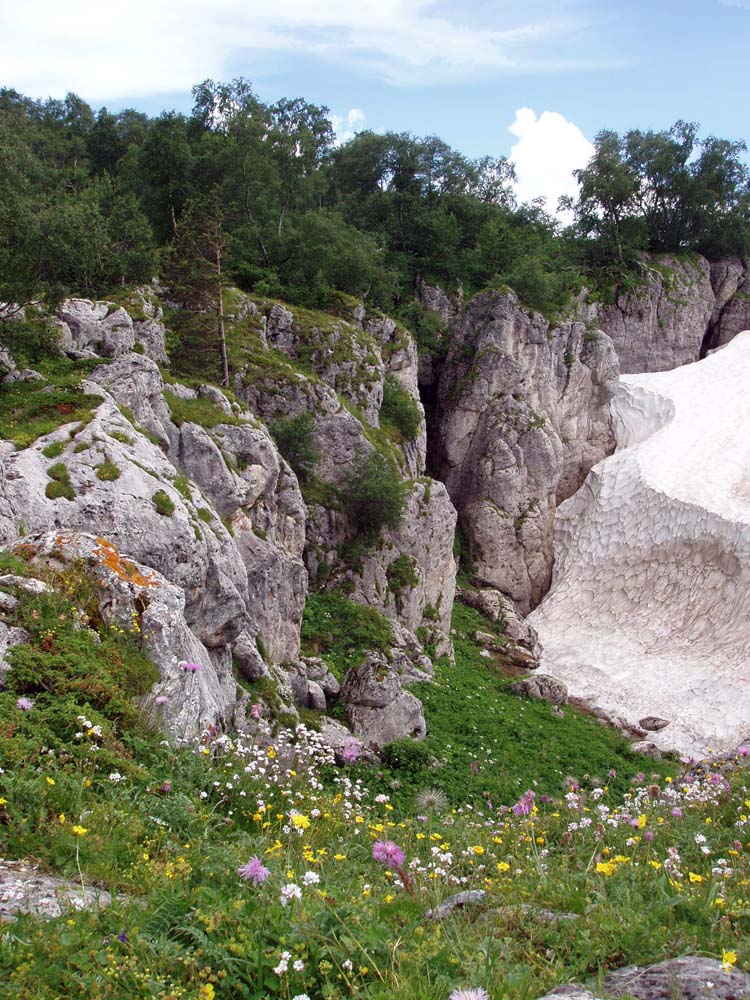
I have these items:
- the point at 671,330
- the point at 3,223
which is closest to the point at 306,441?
the point at 3,223

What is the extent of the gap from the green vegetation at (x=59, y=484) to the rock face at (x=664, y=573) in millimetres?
21260

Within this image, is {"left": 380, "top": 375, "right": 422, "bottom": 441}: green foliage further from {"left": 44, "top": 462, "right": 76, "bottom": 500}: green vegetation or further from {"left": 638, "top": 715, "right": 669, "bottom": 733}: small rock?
{"left": 44, "top": 462, "right": 76, "bottom": 500}: green vegetation

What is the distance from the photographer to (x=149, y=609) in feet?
28.7

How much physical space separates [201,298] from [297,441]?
7031 millimetres

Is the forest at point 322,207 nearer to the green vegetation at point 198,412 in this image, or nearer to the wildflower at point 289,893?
the green vegetation at point 198,412

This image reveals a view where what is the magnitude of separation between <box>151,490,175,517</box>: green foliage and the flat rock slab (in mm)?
8365

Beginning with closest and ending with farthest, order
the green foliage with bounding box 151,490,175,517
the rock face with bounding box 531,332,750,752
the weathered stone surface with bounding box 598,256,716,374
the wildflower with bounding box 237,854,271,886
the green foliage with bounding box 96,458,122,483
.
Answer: the wildflower with bounding box 237,854,271,886 < the green foliage with bounding box 96,458,122,483 < the green foliage with bounding box 151,490,175,517 < the rock face with bounding box 531,332,750,752 < the weathered stone surface with bounding box 598,256,716,374

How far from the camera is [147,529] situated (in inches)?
478

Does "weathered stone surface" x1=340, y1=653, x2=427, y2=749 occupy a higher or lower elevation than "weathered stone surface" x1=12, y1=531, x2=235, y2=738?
lower

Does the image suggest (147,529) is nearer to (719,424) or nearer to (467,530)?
(467,530)

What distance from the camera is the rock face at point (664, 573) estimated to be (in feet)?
93.4

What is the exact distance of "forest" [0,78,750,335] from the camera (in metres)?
29.2

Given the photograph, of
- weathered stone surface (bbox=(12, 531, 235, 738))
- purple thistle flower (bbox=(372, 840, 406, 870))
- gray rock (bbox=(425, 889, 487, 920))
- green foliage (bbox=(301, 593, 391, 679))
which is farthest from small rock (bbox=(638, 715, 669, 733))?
purple thistle flower (bbox=(372, 840, 406, 870))

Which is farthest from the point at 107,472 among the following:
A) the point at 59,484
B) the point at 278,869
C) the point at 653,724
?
the point at 653,724
